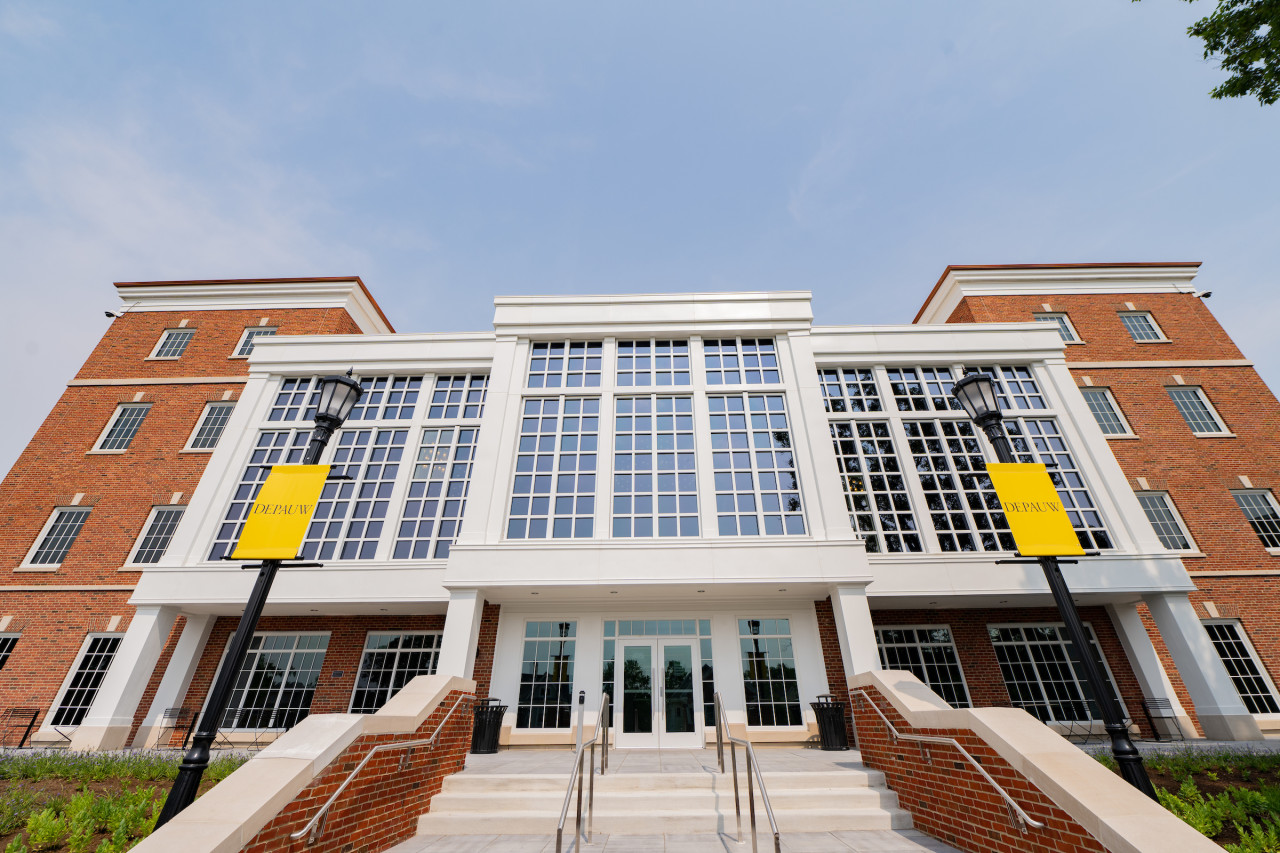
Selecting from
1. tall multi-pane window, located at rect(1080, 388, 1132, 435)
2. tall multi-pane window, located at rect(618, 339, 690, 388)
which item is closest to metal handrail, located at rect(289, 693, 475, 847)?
tall multi-pane window, located at rect(618, 339, 690, 388)

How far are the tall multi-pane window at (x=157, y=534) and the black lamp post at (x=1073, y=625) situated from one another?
20212 millimetres

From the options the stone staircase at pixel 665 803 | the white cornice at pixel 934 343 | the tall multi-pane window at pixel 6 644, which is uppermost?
the white cornice at pixel 934 343

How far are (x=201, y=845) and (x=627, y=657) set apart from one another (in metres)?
9.38

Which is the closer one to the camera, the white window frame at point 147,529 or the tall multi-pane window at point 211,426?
the white window frame at point 147,529

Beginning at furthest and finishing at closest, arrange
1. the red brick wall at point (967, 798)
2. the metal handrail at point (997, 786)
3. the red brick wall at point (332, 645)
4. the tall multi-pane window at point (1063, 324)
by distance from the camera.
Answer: the tall multi-pane window at point (1063, 324) < the red brick wall at point (332, 645) < the metal handrail at point (997, 786) < the red brick wall at point (967, 798)

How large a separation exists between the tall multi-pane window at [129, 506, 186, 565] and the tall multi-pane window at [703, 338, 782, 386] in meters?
16.2

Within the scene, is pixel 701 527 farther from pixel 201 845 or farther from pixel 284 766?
pixel 201 845

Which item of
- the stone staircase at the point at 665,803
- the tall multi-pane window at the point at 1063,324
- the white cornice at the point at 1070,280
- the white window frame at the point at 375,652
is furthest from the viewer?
the white cornice at the point at 1070,280

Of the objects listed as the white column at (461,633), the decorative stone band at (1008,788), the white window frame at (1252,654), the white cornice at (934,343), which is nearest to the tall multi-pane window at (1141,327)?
the white cornice at (934,343)

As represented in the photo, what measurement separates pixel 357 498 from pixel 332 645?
12.6 ft

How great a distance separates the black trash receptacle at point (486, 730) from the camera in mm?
10500

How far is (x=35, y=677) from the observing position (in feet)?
47.1

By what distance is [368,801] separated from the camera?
5.73m

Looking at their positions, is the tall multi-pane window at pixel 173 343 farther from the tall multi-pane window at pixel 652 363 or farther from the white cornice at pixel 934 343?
the white cornice at pixel 934 343
